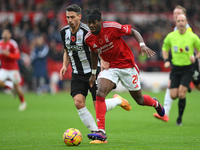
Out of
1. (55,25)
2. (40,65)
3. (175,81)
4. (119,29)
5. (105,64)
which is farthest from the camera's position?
(55,25)

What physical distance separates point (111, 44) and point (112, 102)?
129 centimetres

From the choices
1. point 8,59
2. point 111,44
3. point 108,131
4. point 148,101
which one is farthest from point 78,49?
point 8,59

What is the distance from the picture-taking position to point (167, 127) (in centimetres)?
932

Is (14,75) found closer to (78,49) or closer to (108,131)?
(108,131)

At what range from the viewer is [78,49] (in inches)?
289

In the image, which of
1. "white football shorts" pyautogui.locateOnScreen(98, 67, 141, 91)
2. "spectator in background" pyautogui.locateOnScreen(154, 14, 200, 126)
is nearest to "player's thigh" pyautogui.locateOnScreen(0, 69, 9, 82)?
"spectator in background" pyautogui.locateOnScreen(154, 14, 200, 126)

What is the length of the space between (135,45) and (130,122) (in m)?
14.7

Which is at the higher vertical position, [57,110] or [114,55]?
[114,55]

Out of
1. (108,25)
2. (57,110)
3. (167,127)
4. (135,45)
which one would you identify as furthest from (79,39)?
(135,45)

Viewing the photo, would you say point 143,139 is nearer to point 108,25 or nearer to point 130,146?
point 130,146

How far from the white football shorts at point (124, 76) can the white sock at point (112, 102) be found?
521 millimetres

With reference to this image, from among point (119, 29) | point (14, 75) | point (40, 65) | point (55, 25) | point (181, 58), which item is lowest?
point (40, 65)

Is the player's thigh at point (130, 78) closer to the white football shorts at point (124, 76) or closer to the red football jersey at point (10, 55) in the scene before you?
the white football shorts at point (124, 76)

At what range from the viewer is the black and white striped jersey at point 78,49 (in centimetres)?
729
